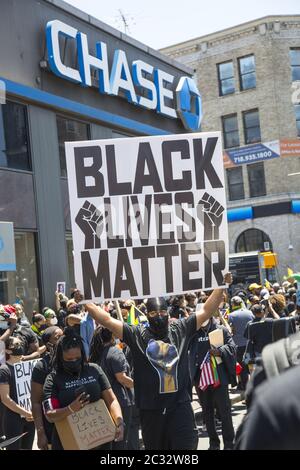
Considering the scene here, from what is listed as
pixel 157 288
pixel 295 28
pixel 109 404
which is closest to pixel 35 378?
pixel 109 404

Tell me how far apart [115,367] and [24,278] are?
1100 centimetres

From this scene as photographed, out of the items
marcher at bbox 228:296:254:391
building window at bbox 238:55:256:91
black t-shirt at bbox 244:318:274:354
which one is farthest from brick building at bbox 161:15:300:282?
black t-shirt at bbox 244:318:274:354

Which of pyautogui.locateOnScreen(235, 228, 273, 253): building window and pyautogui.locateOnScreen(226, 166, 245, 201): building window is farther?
pyautogui.locateOnScreen(226, 166, 245, 201): building window

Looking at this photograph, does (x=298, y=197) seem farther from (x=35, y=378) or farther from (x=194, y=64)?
(x=35, y=378)

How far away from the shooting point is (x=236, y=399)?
12727 mm

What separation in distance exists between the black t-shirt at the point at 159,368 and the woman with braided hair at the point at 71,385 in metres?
0.27

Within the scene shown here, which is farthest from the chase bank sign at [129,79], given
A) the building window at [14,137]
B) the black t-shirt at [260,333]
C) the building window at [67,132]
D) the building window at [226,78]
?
the building window at [226,78]

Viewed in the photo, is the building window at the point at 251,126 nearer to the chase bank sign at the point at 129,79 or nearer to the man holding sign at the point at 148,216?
the chase bank sign at the point at 129,79

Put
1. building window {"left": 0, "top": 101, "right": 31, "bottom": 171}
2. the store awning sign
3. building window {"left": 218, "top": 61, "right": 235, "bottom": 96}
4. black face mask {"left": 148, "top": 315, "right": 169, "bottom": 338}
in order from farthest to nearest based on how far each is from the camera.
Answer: building window {"left": 218, "top": 61, "right": 235, "bottom": 96} → the store awning sign → building window {"left": 0, "top": 101, "right": 31, "bottom": 171} → black face mask {"left": 148, "top": 315, "right": 169, "bottom": 338}

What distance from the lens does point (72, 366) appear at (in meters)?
5.64

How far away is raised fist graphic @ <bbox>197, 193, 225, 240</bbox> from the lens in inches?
256

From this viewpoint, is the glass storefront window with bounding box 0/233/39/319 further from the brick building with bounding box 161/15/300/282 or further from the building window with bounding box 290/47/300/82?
the building window with bounding box 290/47/300/82

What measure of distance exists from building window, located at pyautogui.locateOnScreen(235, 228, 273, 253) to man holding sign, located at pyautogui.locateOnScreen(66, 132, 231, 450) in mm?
34041

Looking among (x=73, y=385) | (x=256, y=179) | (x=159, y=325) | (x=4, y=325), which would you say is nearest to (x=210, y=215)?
(x=159, y=325)
